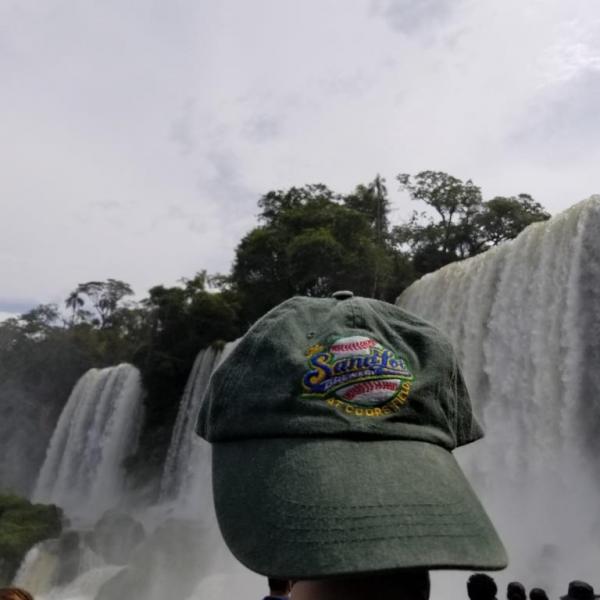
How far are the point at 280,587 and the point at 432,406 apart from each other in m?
1.14

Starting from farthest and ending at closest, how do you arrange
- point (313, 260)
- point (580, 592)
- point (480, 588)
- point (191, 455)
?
point (313, 260), point (191, 455), point (580, 592), point (480, 588)

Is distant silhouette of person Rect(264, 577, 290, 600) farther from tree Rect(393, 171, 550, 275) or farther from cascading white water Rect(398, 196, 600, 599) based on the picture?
tree Rect(393, 171, 550, 275)

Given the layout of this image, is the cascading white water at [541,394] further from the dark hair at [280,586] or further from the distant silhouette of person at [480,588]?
the dark hair at [280,586]

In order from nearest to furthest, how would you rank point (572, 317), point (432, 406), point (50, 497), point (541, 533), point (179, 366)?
point (432, 406) < point (541, 533) < point (572, 317) < point (179, 366) < point (50, 497)

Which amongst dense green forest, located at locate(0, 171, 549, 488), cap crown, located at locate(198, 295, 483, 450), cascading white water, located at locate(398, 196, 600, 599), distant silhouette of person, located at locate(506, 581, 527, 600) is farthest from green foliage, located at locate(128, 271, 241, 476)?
cap crown, located at locate(198, 295, 483, 450)

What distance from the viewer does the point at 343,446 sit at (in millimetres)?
990

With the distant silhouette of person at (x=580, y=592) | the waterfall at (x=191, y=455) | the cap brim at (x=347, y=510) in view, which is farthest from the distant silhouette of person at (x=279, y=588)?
the waterfall at (x=191, y=455)

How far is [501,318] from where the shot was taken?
12.0 metres

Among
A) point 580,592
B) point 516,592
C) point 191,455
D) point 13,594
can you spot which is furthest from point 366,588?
point 191,455

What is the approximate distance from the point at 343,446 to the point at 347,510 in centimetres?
11

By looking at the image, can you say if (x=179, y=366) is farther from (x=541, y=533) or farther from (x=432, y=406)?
(x=432, y=406)

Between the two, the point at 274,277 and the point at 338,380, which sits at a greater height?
the point at 274,277

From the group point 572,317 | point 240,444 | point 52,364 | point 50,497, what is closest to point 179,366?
point 50,497

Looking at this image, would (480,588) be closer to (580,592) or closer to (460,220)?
(580,592)
